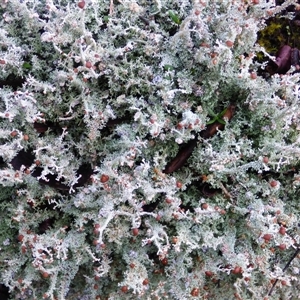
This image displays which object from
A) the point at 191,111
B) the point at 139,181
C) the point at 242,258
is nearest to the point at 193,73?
the point at 191,111

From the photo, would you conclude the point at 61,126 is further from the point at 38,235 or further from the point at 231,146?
the point at 231,146

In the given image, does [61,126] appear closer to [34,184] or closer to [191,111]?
[34,184]

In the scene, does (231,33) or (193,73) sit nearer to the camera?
(231,33)

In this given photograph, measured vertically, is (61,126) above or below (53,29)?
below

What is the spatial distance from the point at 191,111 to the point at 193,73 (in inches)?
5.2

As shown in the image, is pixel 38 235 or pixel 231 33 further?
pixel 38 235

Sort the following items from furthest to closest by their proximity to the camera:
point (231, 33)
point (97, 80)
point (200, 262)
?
point (200, 262)
point (97, 80)
point (231, 33)

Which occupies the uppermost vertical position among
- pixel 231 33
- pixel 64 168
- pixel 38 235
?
pixel 231 33

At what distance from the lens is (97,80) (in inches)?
59.2

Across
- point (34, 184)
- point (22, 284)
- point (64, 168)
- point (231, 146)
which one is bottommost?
point (22, 284)

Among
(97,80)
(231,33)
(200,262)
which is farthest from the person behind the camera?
(200,262)

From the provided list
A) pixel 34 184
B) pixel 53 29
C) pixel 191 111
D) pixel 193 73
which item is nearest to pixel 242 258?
pixel 191 111

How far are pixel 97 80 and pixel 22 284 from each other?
799mm

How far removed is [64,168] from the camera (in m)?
1.48
